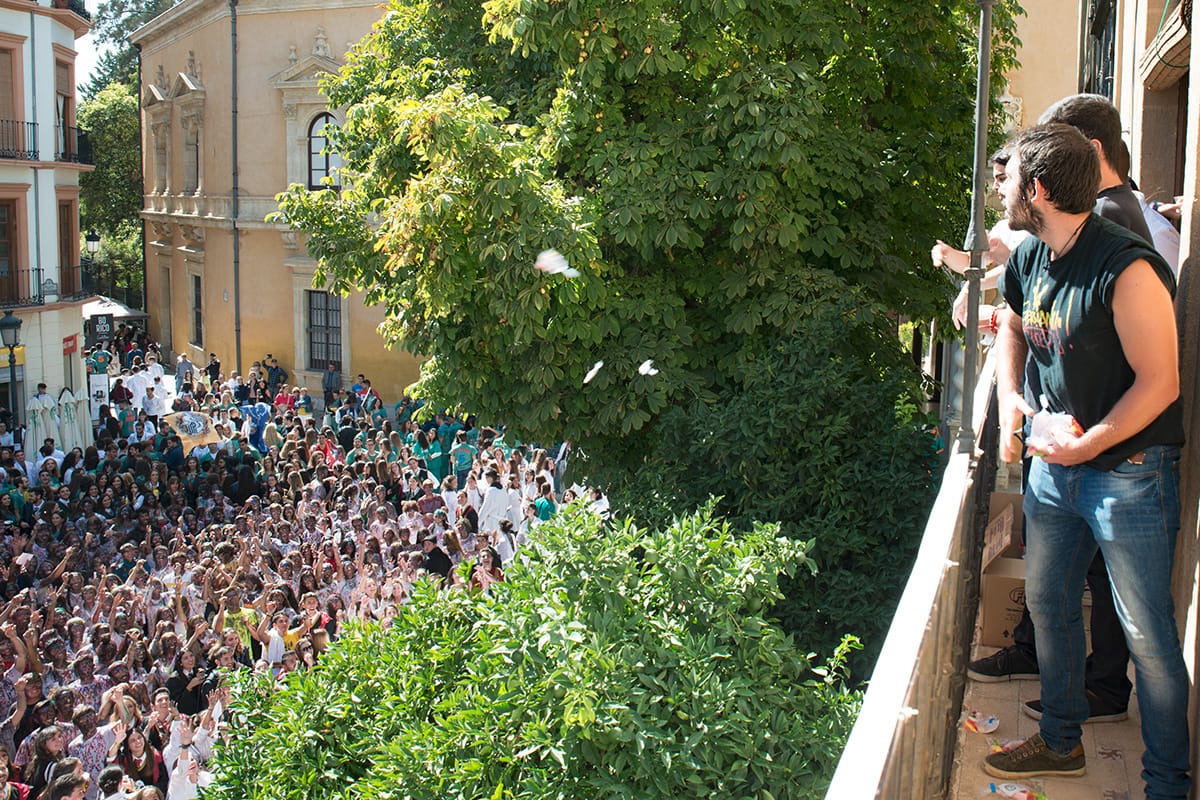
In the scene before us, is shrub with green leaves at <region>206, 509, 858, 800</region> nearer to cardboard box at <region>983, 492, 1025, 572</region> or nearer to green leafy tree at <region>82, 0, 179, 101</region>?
cardboard box at <region>983, 492, 1025, 572</region>

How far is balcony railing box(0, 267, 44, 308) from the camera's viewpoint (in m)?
25.2

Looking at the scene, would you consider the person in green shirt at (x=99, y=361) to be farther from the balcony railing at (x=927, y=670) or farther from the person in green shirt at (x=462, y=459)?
the balcony railing at (x=927, y=670)

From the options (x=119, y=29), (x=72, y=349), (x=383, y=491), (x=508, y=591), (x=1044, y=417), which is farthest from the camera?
(x=119, y=29)

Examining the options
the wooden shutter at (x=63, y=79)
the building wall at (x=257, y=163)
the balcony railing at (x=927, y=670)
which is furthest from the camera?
the building wall at (x=257, y=163)

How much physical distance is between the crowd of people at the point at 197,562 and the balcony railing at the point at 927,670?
7.23 ft

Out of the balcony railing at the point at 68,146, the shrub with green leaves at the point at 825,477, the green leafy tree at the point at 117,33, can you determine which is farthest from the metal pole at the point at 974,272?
the green leafy tree at the point at 117,33

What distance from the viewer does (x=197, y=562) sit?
41.0ft

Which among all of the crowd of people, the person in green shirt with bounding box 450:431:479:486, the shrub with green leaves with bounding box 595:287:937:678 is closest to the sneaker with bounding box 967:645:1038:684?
the crowd of people

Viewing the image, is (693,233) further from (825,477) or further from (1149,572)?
(1149,572)

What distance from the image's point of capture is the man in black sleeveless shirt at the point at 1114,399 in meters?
3.21

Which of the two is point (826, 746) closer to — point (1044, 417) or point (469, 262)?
point (1044, 417)

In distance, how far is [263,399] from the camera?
26.6 metres

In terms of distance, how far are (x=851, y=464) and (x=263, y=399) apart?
20.9 m

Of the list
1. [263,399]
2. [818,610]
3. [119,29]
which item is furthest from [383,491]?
[119,29]
